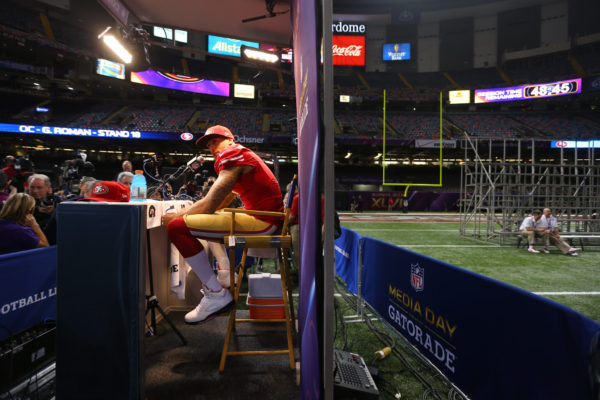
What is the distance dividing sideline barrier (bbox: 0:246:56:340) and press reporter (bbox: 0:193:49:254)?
413mm

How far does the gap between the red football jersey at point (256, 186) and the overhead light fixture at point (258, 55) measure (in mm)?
4640

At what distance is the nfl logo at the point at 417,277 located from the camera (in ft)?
7.90

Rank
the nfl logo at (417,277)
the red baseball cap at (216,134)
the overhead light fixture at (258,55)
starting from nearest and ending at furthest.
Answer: the red baseball cap at (216,134), the nfl logo at (417,277), the overhead light fixture at (258,55)

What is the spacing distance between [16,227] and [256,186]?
Answer: 7.53ft

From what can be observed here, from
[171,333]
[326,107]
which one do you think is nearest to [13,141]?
[171,333]

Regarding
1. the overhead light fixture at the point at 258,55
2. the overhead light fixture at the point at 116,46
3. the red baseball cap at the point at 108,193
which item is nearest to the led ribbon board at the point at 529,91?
the overhead light fixture at the point at 258,55

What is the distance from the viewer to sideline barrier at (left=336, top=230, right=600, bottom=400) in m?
1.22

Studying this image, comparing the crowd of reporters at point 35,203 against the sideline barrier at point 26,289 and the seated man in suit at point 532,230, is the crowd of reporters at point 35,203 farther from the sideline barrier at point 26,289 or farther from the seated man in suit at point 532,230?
the seated man in suit at point 532,230

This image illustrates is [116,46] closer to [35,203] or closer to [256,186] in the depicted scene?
[35,203]

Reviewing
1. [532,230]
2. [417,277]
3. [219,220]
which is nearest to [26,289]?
[219,220]

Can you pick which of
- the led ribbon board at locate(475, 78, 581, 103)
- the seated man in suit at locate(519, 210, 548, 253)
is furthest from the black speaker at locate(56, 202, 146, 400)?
the led ribbon board at locate(475, 78, 581, 103)

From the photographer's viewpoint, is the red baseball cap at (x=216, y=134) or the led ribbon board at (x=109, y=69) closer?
the red baseball cap at (x=216, y=134)

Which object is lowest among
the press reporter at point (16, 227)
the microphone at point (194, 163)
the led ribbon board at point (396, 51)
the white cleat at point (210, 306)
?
the white cleat at point (210, 306)

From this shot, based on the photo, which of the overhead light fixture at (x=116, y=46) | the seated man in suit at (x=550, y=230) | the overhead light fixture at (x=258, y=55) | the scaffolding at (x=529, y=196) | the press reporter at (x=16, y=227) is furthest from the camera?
the scaffolding at (x=529, y=196)
